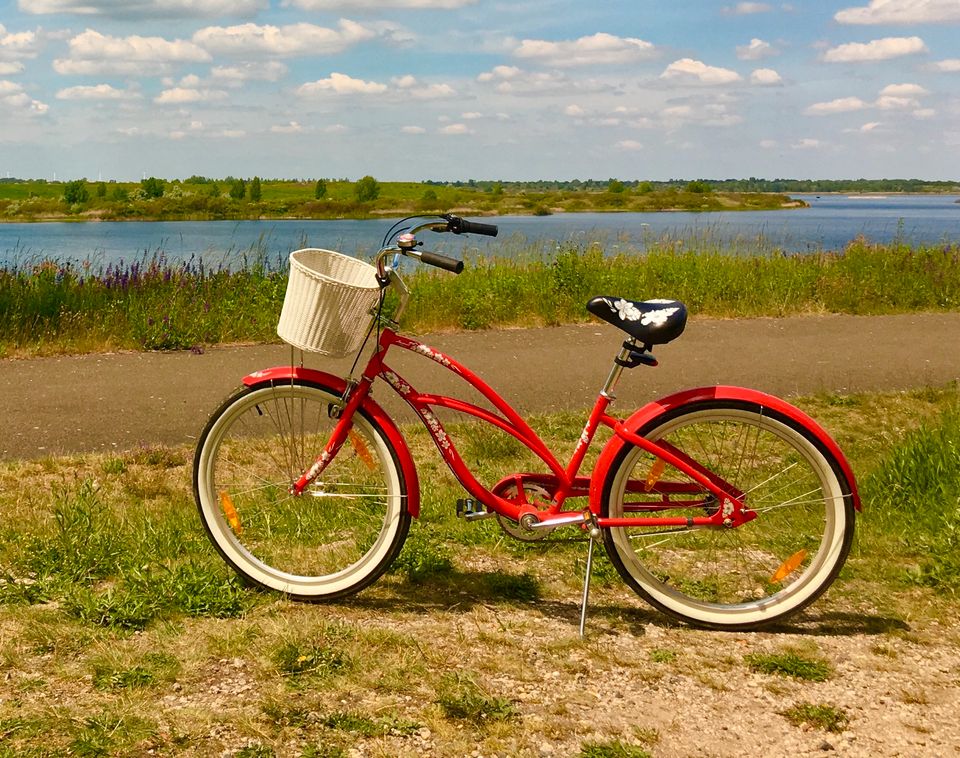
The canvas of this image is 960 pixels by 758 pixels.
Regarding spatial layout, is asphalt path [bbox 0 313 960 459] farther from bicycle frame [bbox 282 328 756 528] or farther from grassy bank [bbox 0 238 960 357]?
bicycle frame [bbox 282 328 756 528]

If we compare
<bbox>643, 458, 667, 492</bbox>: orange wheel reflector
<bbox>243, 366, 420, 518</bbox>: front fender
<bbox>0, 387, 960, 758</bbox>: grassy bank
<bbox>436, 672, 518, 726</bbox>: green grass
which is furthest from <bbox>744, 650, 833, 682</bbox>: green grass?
<bbox>243, 366, 420, 518</bbox>: front fender

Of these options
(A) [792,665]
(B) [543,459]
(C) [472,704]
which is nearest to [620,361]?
(B) [543,459]

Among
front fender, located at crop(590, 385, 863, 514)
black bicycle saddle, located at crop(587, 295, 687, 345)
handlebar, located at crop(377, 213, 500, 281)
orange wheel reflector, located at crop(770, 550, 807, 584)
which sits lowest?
orange wheel reflector, located at crop(770, 550, 807, 584)

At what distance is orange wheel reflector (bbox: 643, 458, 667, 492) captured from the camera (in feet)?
12.1

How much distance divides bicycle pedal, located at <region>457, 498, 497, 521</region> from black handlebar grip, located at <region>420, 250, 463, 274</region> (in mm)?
951

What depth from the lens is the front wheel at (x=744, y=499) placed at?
3.59 meters

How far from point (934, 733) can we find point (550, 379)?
5.42 metres

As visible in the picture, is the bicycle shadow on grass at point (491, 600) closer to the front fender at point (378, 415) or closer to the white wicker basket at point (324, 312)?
the front fender at point (378, 415)

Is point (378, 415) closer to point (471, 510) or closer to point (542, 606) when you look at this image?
point (471, 510)

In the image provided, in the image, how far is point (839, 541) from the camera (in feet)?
11.9

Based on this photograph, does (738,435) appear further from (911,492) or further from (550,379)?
(550,379)

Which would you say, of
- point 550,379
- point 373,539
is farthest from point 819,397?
point 373,539

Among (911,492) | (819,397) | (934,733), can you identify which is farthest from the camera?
(819,397)

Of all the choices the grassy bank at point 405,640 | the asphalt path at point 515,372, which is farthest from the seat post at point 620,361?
the asphalt path at point 515,372
